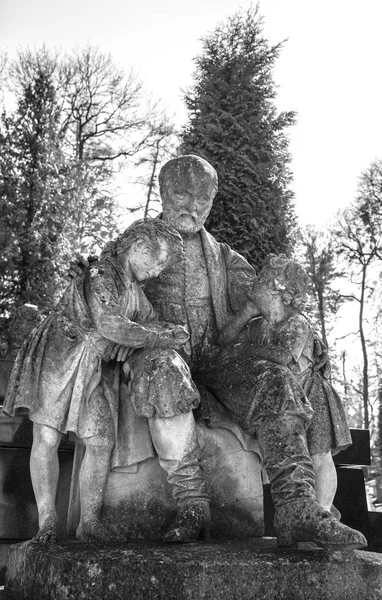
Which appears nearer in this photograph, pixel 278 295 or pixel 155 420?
pixel 155 420

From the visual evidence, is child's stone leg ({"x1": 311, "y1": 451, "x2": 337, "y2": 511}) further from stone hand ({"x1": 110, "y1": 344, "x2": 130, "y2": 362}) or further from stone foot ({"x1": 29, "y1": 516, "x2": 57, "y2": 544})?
stone foot ({"x1": 29, "y1": 516, "x2": 57, "y2": 544})

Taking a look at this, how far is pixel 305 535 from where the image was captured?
3096 mm

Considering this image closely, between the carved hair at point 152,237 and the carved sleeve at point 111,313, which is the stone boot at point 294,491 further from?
the carved hair at point 152,237

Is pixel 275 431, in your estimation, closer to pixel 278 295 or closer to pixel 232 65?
pixel 278 295

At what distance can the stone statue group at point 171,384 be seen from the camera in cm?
343

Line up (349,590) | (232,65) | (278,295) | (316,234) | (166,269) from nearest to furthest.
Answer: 1. (349,590)
2. (278,295)
3. (166,269)
4. (232,65)
5. (316,234)

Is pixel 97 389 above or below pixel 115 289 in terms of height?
below

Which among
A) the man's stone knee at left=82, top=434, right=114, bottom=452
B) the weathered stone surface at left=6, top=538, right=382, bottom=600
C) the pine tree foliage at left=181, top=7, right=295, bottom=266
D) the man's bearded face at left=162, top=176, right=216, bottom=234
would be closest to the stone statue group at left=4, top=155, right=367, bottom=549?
the man's stone knee at left=82, top=434, right=114, bottom=452

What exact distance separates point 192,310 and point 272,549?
1.51 meters

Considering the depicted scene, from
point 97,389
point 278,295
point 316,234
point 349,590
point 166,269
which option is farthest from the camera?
point 316,234

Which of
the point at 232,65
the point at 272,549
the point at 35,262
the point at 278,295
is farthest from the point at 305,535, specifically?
the point at 35,262

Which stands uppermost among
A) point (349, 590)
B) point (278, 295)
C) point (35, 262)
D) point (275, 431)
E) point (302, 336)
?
point (35, 262)

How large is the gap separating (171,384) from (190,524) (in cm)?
60

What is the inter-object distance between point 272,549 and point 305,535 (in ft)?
0.51
